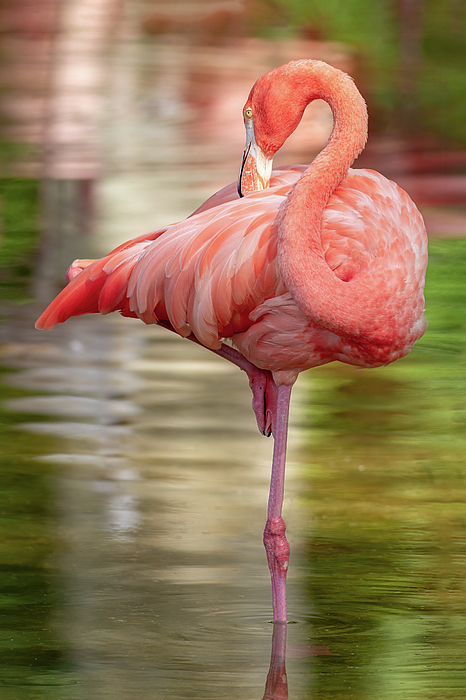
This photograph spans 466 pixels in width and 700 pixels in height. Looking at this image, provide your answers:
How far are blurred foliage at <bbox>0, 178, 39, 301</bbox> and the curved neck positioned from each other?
4750 millimetres

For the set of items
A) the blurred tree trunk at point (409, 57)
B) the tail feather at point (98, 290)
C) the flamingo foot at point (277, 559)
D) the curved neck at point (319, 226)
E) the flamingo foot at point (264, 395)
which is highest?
the curved neck at point (319, 226)

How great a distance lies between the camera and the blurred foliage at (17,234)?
9291 mm

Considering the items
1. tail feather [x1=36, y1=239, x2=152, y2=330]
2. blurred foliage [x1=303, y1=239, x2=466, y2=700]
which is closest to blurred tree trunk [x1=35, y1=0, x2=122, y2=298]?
blurred foliage [x1=303, y1=239, x2=466, y2=700]

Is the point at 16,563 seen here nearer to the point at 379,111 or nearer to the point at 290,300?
the point at 290,300

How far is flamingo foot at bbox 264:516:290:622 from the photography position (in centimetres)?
471

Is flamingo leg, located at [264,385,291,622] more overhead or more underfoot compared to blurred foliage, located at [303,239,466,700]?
more overhead

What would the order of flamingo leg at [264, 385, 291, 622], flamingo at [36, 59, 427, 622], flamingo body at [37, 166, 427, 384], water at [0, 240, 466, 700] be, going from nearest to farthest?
1. water at [0, 240, 466, 700]
2. flamingo at [36, 59, 427, 622]
3. flamingo body at [37, 166, 427, 384]
4. flamingo leg at [264, 385, 291, 622]

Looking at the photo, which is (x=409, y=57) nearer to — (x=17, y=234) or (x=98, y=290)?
(x=17, y=234)

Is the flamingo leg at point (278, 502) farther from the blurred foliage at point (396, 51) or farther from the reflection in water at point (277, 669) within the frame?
the blurred foliage at point (396, 51)

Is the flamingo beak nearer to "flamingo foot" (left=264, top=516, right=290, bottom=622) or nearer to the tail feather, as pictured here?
the tail feather

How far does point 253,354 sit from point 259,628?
1027 millimetres

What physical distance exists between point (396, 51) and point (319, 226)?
13231mm

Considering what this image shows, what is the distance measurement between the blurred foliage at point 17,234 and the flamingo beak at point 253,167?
4.31 metres

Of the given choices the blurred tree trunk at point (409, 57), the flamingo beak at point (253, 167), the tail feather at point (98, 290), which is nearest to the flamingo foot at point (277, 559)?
the tail feather at point (98, 290)
